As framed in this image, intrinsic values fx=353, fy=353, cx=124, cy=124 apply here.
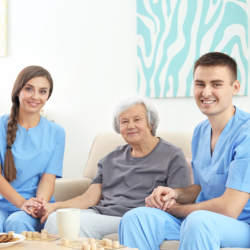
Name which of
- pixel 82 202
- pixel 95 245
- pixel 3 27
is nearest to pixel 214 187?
pixel 95 245

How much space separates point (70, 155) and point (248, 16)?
6.34ft

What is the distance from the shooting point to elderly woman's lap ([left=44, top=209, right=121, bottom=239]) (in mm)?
1709

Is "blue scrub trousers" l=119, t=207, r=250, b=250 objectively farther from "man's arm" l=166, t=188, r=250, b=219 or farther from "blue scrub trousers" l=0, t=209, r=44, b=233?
"blue scrub trousers" l=0, t=209, r=44, b=233

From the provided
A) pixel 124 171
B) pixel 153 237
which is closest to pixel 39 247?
pixel 153 237

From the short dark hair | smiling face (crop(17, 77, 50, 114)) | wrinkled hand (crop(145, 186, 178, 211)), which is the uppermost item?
the short dark hair

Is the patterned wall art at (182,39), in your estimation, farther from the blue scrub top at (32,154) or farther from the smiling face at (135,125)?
the blue scrub top at (32,154)

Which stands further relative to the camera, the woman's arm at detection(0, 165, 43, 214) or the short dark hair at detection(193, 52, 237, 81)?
the woman's arm at detection(0, 165, 43, 214)

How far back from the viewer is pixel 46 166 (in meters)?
2.03

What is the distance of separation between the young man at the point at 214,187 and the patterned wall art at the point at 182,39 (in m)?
0.96

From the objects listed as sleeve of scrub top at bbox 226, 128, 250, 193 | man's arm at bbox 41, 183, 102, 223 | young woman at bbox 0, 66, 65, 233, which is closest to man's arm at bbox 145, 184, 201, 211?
sleeve of scrub top at bbox 226, 128, 250, 193

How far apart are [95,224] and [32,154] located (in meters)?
0.55

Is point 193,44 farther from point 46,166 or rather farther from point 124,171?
point 46,166

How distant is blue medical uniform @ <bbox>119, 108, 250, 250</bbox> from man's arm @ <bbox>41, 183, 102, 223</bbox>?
0.45 meters

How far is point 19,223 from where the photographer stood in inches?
65.6
